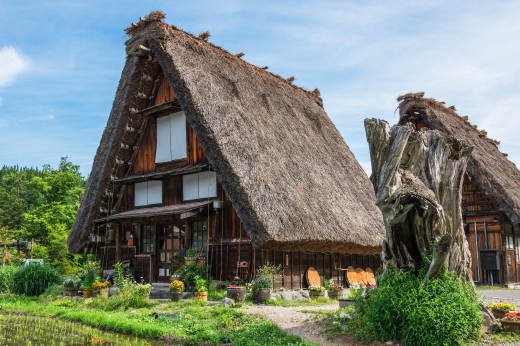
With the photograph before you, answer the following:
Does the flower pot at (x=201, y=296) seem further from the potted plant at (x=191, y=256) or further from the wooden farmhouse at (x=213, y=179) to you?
the potted plant at (x=191, y=256)

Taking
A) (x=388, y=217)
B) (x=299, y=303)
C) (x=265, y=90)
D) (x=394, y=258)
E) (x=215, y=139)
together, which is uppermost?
(x=265, y=90)

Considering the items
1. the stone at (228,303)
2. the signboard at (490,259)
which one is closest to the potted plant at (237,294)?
the stone at (228,303)

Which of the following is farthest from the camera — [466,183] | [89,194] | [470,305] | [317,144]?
[466,183]

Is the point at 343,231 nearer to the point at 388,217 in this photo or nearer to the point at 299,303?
the point at 299,303

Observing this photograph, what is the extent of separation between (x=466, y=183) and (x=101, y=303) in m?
17.2

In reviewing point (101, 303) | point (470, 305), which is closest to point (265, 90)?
point (101, 303)

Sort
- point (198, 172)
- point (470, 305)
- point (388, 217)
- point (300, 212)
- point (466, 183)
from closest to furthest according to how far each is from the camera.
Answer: point (470, 305)
point (388, 217)
point (300, 212)
point (198, 172)
point (466, 183)

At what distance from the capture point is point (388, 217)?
7.19 meters

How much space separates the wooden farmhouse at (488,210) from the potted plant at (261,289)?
1231 cm

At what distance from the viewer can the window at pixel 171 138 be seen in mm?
15492

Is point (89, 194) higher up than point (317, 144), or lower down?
lower down

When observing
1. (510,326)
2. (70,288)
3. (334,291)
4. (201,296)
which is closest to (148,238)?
(70,288)

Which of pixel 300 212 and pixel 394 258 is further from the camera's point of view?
pixel 300 212

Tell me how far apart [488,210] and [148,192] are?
592 inches
